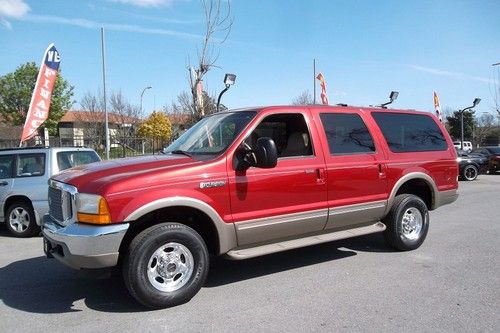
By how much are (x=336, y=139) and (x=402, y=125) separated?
144 cm

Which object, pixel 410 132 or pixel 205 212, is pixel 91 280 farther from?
pixel 410 132

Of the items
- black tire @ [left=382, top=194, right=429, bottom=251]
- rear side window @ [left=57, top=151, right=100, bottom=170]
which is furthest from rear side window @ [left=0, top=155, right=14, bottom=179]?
black tire @ [left=382, top=194, right=429, bottom=251]

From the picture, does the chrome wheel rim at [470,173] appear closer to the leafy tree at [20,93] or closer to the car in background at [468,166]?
the car in background at [468,166]

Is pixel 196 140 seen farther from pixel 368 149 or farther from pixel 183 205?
pixel 368 149

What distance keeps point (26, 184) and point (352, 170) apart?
18.9ft

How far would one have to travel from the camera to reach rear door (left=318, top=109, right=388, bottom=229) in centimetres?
564

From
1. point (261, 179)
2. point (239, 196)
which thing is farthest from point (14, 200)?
point (261, 179)

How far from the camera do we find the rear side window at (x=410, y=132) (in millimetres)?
6426

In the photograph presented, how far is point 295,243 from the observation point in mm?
5352

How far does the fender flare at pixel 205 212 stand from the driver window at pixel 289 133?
114cm

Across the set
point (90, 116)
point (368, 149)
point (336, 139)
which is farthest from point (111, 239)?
point (90, 116)

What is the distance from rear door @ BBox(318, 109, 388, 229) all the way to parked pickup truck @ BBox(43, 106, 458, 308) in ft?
0.05

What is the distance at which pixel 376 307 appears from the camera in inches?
173

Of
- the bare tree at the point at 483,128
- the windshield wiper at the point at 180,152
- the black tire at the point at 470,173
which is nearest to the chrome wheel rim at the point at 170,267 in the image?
the windshield wiper at the point at 180,152
